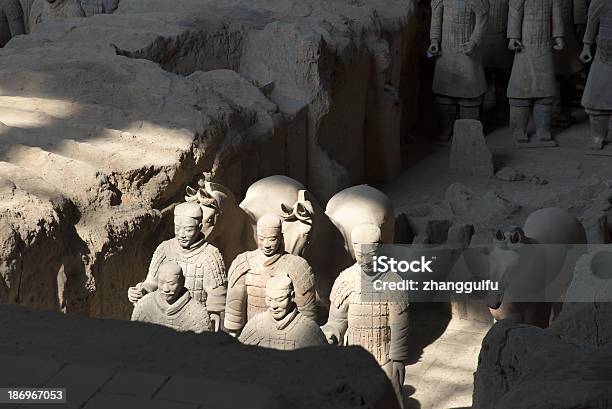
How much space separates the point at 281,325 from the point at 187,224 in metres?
0.87

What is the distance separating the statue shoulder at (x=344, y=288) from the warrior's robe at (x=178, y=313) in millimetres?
714

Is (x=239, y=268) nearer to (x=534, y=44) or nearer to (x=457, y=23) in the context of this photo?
(x=457, y=23)

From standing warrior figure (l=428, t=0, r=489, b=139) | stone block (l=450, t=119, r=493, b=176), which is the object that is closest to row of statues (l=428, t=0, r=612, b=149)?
standing warrior figure (l=428, t=0, r=489, b=139)

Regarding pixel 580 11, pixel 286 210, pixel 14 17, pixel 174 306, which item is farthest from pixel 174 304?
pixel 580 11

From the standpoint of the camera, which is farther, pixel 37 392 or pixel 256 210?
pixel 256 210

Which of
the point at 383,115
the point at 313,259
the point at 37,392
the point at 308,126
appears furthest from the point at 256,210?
the point at 37,392

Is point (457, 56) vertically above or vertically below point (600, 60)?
below

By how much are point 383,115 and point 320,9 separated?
37.7 inches

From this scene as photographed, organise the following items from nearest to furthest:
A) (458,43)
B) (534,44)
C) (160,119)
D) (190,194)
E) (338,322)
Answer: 1. (338,322)
2. (190,194)
3. (160,119)
4. (534,44)
5. (458,43)

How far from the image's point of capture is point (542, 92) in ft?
32.8

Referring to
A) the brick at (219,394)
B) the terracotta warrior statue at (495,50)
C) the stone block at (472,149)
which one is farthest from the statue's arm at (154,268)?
the terracotta warrior statue at (495,50)

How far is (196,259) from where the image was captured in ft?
18.5

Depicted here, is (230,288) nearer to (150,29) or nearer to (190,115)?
(190,115)

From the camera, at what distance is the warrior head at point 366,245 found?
549cm
